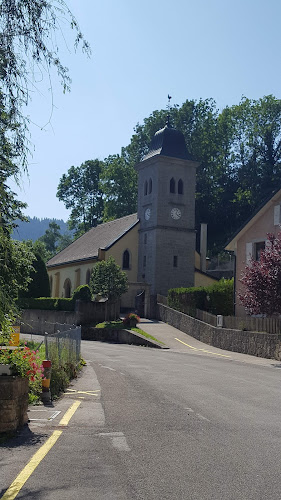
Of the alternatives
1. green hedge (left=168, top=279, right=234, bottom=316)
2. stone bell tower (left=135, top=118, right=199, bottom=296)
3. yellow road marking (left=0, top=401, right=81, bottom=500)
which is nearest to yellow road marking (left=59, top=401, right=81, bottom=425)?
yellow road marking (left=0, top=401, right=81, bottom=500)

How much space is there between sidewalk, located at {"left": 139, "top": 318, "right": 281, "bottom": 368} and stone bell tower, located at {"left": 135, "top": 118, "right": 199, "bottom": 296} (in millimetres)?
8318

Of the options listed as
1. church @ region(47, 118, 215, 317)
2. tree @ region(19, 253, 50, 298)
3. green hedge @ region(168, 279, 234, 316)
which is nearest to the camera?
green hedge @ region(168, 279, 234, 316)

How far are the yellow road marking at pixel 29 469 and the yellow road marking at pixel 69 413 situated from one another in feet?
4.09

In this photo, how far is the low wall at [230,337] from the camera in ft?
91.2

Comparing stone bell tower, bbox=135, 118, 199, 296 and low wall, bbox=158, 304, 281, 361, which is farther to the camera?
stone bell tower, bbox=135, 118, 199, 296

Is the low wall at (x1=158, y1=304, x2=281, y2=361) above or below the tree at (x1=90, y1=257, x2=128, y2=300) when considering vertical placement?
below

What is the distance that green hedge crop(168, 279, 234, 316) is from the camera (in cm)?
4394

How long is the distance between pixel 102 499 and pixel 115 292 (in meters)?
41.9

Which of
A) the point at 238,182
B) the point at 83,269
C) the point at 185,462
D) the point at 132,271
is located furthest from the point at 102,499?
the point at 238,182

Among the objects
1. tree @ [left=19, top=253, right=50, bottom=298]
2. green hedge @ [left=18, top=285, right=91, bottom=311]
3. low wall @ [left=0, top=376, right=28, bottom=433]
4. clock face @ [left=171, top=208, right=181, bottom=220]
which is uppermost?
clock face @ [left=171, top=208, right=181, bottom=220]

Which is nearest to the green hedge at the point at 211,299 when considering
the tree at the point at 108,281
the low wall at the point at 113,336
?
the tree at the point at 108,281

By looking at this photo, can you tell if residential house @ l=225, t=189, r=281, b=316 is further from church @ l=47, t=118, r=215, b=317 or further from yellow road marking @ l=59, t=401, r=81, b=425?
yellow road marking @ l=59, t=401, r=81, b=425

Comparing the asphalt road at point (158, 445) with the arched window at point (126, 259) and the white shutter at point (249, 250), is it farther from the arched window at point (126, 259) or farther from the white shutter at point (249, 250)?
the arched window at point (126, 259)

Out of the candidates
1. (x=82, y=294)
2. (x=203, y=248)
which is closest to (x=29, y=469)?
(x=82, y=294)
